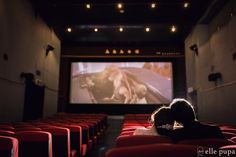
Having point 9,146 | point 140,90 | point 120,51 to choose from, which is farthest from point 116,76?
point 9,146

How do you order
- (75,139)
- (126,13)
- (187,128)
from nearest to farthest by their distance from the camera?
(187,128) < (75,139) < (126,13)

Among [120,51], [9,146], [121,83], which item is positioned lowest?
[9,146]

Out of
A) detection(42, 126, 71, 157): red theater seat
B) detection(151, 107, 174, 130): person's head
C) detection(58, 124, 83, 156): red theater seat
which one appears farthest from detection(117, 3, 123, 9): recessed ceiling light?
detection(151, 107, 174, 130): person's head

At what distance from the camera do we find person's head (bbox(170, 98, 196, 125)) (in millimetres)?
1930

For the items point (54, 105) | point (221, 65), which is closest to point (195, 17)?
point (221, 65)

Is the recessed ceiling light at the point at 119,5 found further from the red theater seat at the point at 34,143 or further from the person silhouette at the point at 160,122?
the red theater seat at the point at 34,143

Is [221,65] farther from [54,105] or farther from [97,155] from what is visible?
[54,105]

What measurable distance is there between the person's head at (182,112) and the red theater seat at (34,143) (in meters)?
1.11

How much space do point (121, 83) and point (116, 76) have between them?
1.43ft

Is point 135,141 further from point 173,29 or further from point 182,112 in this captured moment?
point 173,29

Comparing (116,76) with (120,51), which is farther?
(116,76)

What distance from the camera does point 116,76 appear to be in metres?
11.7

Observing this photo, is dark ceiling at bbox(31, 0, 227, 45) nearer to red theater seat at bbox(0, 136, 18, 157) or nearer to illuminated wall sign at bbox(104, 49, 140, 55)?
illuminated wall sign at bbox(104, 49, 140, 55)

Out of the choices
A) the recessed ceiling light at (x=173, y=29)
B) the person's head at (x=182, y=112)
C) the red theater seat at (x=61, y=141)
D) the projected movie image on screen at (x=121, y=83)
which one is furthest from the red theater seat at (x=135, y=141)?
the projected movie image on screen at (x=121, y=83)
